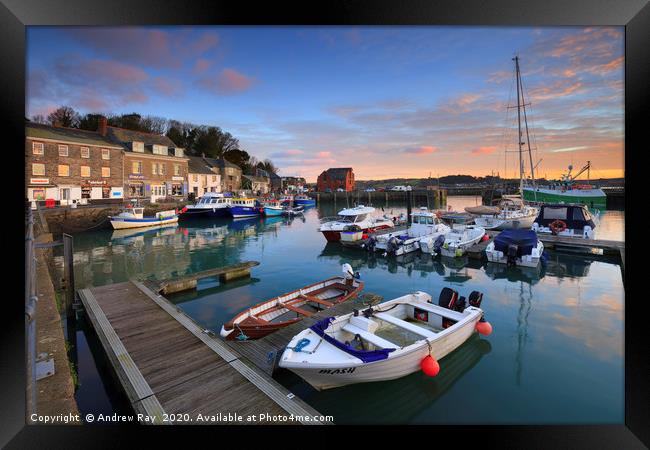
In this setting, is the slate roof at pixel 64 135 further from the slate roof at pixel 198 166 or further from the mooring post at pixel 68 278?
the mooring post at pixel 68 278

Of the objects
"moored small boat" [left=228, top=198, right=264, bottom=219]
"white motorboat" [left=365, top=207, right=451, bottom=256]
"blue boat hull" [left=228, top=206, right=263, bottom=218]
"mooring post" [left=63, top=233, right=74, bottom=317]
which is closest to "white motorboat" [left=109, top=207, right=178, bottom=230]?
"blue boat hull" [left=228, top=206, right=263, bottom=218]

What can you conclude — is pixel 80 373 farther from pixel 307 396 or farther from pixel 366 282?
pixel 366 282

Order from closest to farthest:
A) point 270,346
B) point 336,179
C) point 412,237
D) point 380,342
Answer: point 380,342
point 270,346
point 412,237
point 336,179

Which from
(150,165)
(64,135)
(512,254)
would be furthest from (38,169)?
(512,254)

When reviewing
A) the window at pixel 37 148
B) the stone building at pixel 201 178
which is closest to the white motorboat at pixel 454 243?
the window at pixel 37 148

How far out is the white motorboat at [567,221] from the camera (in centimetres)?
1774

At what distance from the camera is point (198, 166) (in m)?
44.7

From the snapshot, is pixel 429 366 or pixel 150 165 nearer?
pixel 429 366

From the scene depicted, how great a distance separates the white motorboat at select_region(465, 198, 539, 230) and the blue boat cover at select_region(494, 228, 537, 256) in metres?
9.04

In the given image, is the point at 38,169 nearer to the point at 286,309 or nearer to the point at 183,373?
the point at 286,309

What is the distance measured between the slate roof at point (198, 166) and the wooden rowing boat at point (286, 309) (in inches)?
1502

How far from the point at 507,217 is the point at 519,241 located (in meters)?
10.8

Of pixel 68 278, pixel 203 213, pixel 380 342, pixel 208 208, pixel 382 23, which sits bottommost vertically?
pixel 380 342
